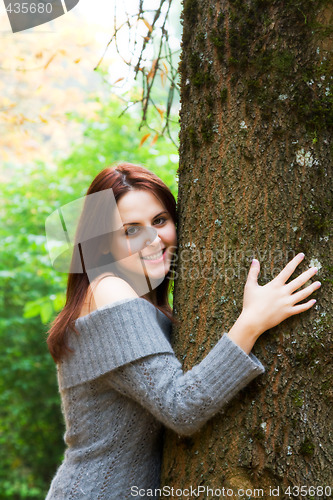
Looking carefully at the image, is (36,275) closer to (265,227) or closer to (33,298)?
(33,298)

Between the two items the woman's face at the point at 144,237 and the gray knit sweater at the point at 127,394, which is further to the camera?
the woman's face at the point at 144,237

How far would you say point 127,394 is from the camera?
1638 mm

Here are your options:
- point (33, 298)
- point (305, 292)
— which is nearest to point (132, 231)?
point (305, 292)

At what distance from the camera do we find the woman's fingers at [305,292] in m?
1.45

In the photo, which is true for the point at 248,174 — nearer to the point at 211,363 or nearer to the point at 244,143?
the point at 244,143

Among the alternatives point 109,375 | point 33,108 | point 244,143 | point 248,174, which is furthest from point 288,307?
point 33,108

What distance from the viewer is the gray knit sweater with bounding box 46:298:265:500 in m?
1.47

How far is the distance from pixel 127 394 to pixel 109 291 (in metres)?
0.37

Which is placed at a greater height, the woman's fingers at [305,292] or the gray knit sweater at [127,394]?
the woman's fingers at [305,292]

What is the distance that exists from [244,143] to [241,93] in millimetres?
170

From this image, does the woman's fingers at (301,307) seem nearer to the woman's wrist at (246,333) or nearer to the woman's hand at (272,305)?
the woman's hand at (272,305)

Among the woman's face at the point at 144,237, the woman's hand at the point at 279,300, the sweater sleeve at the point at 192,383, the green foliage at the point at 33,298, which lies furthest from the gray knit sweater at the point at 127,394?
the green foliage at the point at 33,298

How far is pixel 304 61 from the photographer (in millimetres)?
1497

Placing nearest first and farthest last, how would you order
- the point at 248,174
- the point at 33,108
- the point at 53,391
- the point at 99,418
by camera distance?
the point at 248,174 → the point at 99,418 → the point at 53,391 → the point at 33,108
